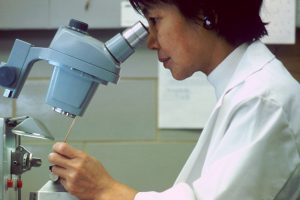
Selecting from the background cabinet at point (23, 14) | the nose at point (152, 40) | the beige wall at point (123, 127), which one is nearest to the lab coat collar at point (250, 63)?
the nose at point (152, 40)

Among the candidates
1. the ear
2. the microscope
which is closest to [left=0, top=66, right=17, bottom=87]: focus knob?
the microscope

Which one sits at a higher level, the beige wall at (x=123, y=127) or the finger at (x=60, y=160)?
the finger at (x=60, y=160)

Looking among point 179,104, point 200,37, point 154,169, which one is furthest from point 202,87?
point 200,37

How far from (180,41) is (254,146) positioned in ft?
1.03

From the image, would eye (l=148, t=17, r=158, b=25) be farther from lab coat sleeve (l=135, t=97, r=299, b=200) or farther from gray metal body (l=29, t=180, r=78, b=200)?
gray metal body (l=29, t=180, r=78, b=200)

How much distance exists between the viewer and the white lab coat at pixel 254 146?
0.87 meters

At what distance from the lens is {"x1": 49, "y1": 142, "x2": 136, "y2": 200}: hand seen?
1.01 metres

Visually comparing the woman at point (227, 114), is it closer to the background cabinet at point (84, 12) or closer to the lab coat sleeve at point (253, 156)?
the lab coat sleeve at point (253, 156)

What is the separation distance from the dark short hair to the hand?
37 centimetres

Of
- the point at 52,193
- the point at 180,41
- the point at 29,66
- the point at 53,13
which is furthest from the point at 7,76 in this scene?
the point at 53,13

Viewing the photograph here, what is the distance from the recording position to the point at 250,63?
102 cm

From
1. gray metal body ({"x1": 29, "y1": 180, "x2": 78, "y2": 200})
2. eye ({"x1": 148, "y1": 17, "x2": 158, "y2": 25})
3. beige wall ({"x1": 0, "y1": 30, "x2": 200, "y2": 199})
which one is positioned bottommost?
beige wall ({"x1": 0, "y1": 30, "x2": 200, "y2": 199})

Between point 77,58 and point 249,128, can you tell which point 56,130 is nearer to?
point 77,58

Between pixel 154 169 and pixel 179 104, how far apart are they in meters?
0.25
